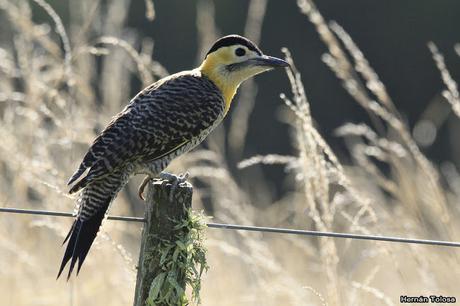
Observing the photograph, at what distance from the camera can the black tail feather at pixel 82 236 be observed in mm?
3592

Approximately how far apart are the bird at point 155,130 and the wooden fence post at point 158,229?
130mm

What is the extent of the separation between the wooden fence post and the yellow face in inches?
71.0

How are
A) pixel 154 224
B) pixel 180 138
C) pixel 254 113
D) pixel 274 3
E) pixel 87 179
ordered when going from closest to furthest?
pixel 154 224
pixel 87 179
pixel 180 138
pixel 254 113
pixel 274 3

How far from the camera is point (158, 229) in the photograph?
3.14 m

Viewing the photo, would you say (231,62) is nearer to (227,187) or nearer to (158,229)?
(227,187)

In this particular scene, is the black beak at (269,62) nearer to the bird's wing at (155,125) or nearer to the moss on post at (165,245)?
the bird's wing at (155,125)

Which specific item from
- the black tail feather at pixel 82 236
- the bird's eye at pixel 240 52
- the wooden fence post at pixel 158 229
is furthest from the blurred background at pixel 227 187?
the wooden fence post at pixel 158 229

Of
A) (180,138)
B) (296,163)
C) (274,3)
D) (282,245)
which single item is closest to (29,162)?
(180,138)

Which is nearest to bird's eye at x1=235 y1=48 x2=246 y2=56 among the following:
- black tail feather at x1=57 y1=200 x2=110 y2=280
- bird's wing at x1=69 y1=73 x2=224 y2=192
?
bird's wing at x1=69 y1=73 x2=224 y2=192

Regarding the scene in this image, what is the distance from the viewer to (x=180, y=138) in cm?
436

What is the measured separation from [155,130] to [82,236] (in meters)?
0.73

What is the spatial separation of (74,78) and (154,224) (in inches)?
74.0

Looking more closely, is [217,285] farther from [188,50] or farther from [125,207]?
[188,50]

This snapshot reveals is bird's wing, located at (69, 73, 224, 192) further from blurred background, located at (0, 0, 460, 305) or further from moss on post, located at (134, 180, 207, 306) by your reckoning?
moss on post, located at (134, 180, 207, 306)
